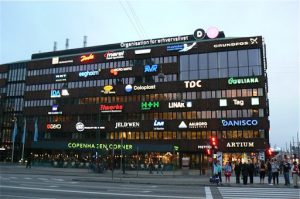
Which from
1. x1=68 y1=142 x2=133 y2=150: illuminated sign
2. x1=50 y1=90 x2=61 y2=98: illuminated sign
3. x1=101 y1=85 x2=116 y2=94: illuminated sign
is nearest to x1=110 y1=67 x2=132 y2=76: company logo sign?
x1=101 y1=85 x2=116 y2=94: illuminated sign

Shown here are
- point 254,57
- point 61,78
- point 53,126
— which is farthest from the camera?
point 61,78

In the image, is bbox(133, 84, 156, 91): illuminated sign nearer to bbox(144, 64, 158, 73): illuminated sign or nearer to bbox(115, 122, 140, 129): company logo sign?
bbox(144, 64, 158, 73): illuminated sign

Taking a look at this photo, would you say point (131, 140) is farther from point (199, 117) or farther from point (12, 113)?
point (12, 113)

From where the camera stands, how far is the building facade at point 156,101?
68.5 meters

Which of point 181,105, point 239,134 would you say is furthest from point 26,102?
point 239,134

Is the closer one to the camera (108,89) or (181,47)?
(181,47)

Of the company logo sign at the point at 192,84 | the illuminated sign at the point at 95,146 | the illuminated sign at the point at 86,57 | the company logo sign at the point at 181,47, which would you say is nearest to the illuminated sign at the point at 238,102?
the company logo sign at the point at 192,84

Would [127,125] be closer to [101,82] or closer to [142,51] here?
[101,82]

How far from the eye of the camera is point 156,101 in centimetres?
7500

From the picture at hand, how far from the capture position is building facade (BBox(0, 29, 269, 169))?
68.5 meters

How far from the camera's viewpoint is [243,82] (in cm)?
6862

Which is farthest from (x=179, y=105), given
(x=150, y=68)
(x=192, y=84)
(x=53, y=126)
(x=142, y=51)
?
(x=53, y=126)

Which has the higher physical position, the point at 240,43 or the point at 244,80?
the point at 240,43

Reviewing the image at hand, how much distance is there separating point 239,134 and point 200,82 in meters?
12.3
